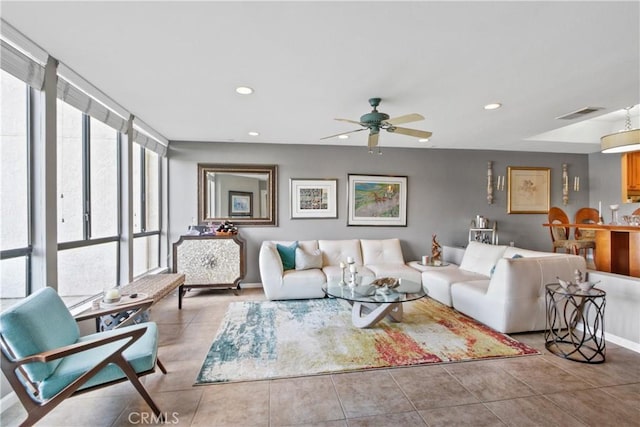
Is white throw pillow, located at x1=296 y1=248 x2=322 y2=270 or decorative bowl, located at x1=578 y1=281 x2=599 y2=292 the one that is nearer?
decorative bowl, located at x1=578 y1=281 x2=599 y2=292

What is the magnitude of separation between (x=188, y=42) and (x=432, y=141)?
4.04 metres

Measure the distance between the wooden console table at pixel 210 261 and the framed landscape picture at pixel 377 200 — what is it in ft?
6.61

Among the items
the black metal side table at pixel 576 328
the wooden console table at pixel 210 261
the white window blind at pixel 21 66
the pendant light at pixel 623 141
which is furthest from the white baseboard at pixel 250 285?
the pendant light at pixel 623 141

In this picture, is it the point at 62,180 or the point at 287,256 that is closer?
the point at 62,180

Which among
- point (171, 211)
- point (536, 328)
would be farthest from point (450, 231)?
point (171, 211)

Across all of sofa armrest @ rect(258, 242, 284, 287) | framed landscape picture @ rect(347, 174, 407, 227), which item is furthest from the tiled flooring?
framed landscape picture @ rect(347, 174, 407, 227)

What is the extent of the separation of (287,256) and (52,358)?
3196mm

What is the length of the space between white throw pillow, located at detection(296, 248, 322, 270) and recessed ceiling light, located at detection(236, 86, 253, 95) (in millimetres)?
2463

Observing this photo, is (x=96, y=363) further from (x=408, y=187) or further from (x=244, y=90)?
(x=408, y=187)

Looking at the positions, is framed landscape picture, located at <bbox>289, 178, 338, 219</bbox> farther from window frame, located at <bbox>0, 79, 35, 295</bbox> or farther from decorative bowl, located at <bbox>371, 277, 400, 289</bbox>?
window frame, located at <bbox>0, 79, 35, 295</bbox>

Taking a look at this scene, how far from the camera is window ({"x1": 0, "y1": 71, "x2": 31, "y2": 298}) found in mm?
2154

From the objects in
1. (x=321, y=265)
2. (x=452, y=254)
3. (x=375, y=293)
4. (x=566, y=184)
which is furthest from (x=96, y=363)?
(x=566, y=184)

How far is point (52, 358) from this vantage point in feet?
5.05

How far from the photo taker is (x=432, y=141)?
4.99 metres
